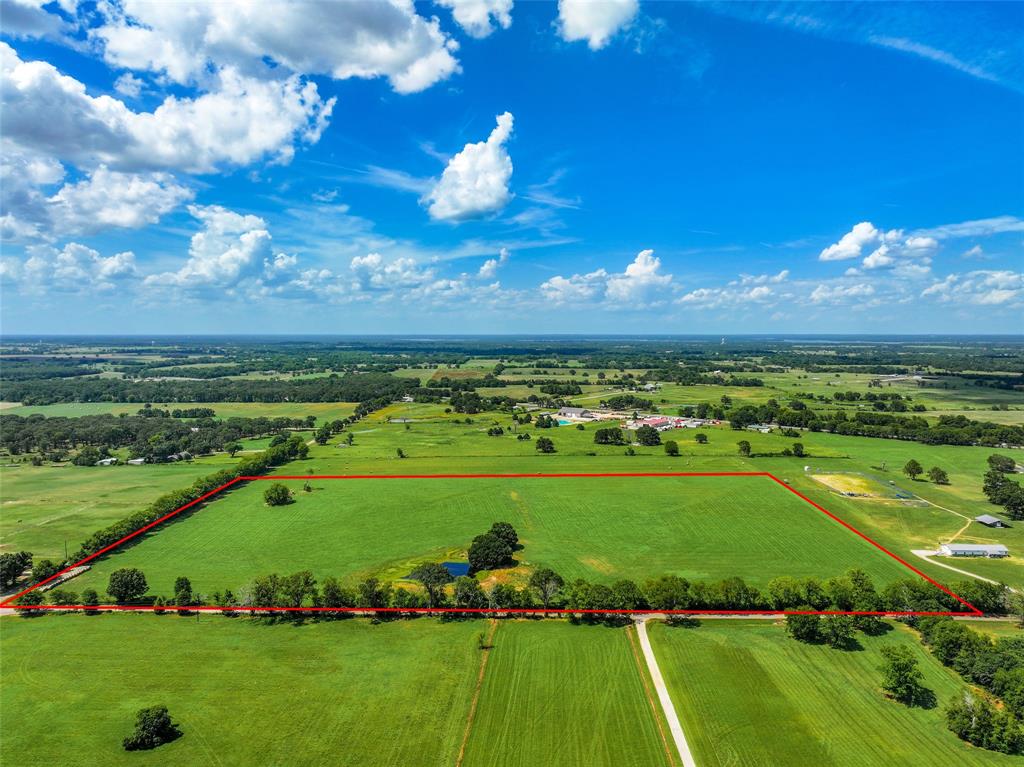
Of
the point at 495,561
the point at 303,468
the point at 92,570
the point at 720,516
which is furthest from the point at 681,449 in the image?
the point at 92,570

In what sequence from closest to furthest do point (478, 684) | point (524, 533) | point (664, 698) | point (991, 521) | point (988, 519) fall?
point (664, 698), point (478, 684), point (524, 533), point (991, 521), point (988, 519)

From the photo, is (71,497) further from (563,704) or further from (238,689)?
(563,704)

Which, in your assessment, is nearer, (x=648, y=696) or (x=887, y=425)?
(x=648, y=696)

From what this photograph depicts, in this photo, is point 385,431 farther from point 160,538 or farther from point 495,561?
point 495,561

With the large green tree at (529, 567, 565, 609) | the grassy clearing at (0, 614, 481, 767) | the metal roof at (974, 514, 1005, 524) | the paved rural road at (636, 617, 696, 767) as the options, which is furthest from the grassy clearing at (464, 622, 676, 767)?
the metal roof at (974, 514, 1005, 524)

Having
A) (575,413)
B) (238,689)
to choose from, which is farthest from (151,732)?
(575,413)

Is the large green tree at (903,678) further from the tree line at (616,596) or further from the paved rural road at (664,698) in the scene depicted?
the paved rural road at (664,698)
